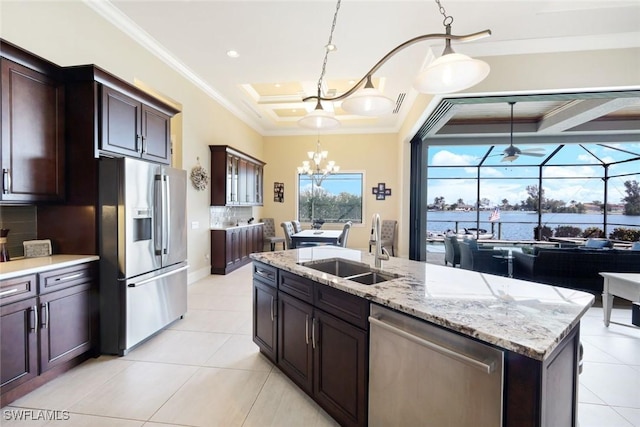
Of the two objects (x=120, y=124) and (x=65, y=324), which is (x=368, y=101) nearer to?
(x=120, y=124)

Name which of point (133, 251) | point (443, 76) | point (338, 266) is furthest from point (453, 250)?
point (133, 251)

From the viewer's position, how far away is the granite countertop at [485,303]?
1.02 m

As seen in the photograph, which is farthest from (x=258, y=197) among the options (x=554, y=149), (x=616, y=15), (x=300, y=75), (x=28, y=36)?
(x=554, y=149)

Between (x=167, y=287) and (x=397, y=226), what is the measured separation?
590 centimetres

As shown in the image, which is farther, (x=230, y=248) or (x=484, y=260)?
(x=230, y=248)

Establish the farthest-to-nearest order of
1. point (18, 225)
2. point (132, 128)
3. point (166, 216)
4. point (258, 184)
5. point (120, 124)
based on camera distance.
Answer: point (258, 184) < point (166, 216) < point (132, 128) < point (120, 124) < point (18, 225)

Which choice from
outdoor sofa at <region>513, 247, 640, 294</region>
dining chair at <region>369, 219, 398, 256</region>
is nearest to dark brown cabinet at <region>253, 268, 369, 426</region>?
outdoor sofa at <region>513, 247, 640, 294</region>

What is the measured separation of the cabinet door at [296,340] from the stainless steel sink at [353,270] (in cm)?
36

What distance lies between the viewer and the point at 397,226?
7.59 metres

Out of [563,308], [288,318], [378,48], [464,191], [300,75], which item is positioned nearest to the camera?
[563,308]

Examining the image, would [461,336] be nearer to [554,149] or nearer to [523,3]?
[523,3]

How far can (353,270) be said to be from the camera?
7.81ft

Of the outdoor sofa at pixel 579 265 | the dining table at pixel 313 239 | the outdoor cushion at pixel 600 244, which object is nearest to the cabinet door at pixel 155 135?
the dining table at pixel 313 239

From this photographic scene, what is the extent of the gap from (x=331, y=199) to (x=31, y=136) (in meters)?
6.71
